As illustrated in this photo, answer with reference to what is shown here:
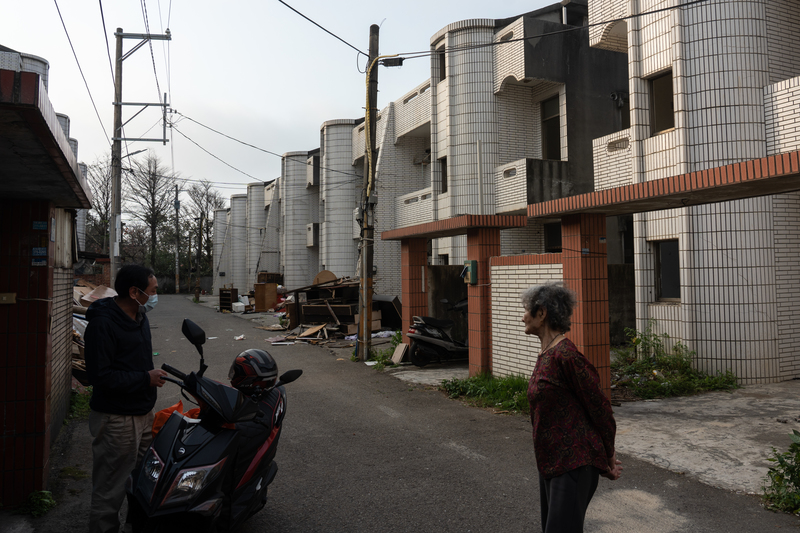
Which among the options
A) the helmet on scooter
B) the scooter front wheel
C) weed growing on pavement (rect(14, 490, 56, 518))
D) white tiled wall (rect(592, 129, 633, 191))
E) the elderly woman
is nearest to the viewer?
the elderly woman

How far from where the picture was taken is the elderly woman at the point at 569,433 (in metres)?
2.59

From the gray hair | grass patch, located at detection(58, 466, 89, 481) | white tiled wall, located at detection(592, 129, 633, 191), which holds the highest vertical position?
white tiled wall, located at detection(592, 129, 633, 191)

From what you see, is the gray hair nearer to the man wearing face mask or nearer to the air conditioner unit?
the man wearing face mask

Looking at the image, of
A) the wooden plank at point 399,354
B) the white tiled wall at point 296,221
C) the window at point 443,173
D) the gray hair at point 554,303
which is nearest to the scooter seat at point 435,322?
the wooden plank at point 399,354

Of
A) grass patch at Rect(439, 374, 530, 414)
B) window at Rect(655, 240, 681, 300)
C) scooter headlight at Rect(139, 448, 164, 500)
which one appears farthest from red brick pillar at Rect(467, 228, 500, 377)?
scooter headlight at Rect(139, 448, 164, 500)

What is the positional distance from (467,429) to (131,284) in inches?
166

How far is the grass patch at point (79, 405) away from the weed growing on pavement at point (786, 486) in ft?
24.4

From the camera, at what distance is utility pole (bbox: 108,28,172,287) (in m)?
16.0

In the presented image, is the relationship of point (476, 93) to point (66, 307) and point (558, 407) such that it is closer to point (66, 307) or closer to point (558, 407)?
point (66, 307)

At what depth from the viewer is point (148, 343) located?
12.1 feet

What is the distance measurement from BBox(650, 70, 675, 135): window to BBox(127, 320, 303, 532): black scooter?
900 centimetres

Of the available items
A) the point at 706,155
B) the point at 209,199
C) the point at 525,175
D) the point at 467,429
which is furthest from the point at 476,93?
the point at 209,199

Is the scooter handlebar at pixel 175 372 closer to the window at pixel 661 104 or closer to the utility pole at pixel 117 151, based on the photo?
the window at pixel 661 104

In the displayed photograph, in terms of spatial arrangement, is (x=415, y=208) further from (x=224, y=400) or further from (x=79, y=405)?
(x=224, y=400)
